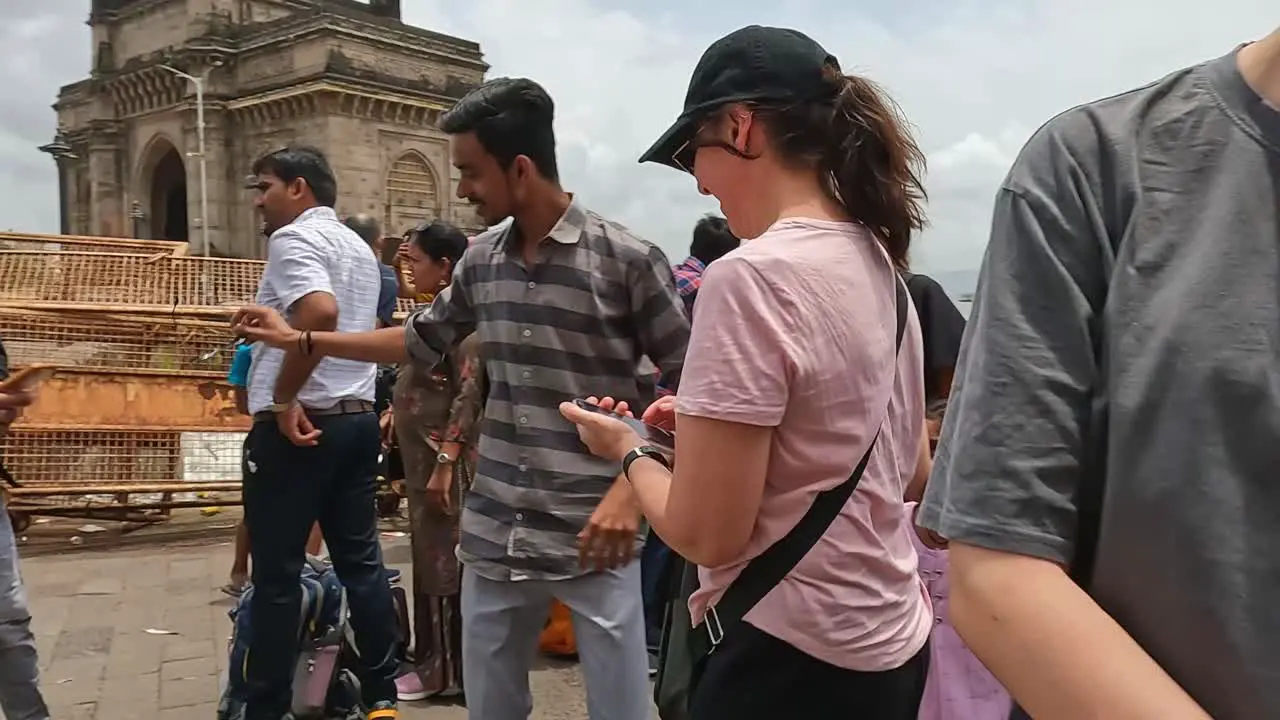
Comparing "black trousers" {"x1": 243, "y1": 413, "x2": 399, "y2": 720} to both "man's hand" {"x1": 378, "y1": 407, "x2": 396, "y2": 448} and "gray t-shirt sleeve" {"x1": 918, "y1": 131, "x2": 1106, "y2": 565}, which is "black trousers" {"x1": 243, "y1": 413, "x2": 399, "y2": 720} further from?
"gray t-shirt sleeve" {"x1": 918, "y1": 131, "x2": 1106, "y2": 565}

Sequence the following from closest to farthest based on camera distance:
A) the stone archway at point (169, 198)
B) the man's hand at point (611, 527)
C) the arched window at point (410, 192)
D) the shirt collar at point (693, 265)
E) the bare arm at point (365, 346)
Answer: the man's hand at point (611, 527) → the bare arm at point (365, 346) → the shirt collar at point (693, 265) → the arched window at point (410, 192) → the stone archway at point (169, 198)

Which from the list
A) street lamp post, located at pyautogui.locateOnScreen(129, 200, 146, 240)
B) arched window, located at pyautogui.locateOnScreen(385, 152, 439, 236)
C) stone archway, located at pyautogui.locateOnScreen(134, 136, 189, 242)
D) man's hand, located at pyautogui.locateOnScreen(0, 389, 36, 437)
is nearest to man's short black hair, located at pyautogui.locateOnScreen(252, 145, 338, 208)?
man's hand, located at pyautogui.locateOnScreen(0, 389, 36, 437)

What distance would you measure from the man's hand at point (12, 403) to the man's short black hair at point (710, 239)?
3.05 meters

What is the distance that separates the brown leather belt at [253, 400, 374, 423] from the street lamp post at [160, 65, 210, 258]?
38112 mm

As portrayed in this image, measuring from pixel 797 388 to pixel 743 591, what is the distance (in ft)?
1.18

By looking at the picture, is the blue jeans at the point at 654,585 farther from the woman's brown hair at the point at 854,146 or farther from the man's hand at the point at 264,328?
the woman's brown hair at the point at 854,146

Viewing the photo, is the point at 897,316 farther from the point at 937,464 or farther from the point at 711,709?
the point at 937,464

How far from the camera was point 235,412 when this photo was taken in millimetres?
8367

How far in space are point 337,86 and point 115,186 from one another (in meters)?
14.9

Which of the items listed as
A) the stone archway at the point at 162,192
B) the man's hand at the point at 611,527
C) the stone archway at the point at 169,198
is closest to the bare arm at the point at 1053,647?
the man's hand at the point at 611,527

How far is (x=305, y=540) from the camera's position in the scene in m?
3.94

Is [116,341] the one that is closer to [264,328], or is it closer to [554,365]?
[264,328]

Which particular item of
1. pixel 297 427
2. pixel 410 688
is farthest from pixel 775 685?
pixel 410 688

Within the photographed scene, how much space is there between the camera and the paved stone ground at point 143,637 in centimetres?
471
